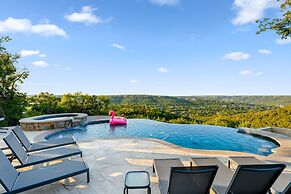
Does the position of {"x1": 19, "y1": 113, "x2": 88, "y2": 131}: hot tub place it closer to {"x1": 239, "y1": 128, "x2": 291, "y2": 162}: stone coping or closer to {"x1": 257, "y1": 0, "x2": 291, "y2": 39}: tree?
{"x1": 239, "y1": 128, "x2": 291, "y2": 162}: stone coping

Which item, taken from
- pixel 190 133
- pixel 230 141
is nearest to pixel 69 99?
pixel 190 133

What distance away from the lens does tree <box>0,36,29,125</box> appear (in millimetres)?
11938

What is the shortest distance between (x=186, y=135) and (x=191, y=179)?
22.9ft

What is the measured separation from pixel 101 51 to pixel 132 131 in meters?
9.88

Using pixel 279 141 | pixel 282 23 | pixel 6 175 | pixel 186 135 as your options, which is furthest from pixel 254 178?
pixel 282 23

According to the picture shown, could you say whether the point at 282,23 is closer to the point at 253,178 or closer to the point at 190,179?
the point at 253,178

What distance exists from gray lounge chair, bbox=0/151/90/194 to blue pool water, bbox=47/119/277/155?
17.1 feet

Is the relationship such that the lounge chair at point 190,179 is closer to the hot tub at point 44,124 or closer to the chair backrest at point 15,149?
the chair backrest at point 15,149

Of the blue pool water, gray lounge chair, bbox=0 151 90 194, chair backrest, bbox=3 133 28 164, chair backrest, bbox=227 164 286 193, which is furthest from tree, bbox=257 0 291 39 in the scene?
chair backrest, bbox=3 133 28 164

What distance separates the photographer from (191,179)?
2881 millimetres

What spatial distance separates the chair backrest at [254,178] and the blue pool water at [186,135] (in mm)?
4650

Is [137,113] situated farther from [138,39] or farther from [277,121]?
[277,121]

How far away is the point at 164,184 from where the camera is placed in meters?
3.34

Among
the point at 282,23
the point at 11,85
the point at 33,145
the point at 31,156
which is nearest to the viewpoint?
the point at 31,156
